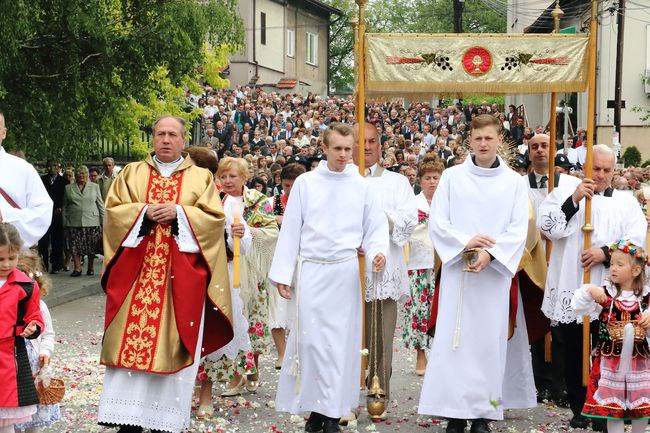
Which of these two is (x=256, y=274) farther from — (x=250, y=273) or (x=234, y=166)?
(x=234, y=166)

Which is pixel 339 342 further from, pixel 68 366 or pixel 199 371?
pixel 68 366

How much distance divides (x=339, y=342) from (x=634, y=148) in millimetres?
25607

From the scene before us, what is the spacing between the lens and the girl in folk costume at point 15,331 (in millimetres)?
6410

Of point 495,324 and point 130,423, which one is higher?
point 495,324

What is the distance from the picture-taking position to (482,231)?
8.10m

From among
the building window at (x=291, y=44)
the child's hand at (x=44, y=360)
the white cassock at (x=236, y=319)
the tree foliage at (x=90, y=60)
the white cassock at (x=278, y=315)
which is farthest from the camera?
the building window at (x=291, y=44)

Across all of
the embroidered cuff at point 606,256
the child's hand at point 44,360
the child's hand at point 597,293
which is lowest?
the child's hand at point 44,360

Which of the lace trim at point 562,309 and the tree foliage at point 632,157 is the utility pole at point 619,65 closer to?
the tree foliage at point 632,157

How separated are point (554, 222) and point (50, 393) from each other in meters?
3.96

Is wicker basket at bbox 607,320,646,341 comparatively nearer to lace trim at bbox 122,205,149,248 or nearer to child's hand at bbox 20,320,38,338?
lace trim at bbox 122,205,149,248

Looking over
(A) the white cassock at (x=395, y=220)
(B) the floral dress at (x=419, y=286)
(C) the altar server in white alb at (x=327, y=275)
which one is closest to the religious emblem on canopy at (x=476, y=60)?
(A) the white cassock at (x=395, y=220)

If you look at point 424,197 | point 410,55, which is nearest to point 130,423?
point 410,55

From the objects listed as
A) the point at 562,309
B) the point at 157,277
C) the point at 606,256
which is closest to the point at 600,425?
the point at 562,309

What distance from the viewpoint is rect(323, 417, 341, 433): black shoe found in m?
7.97
